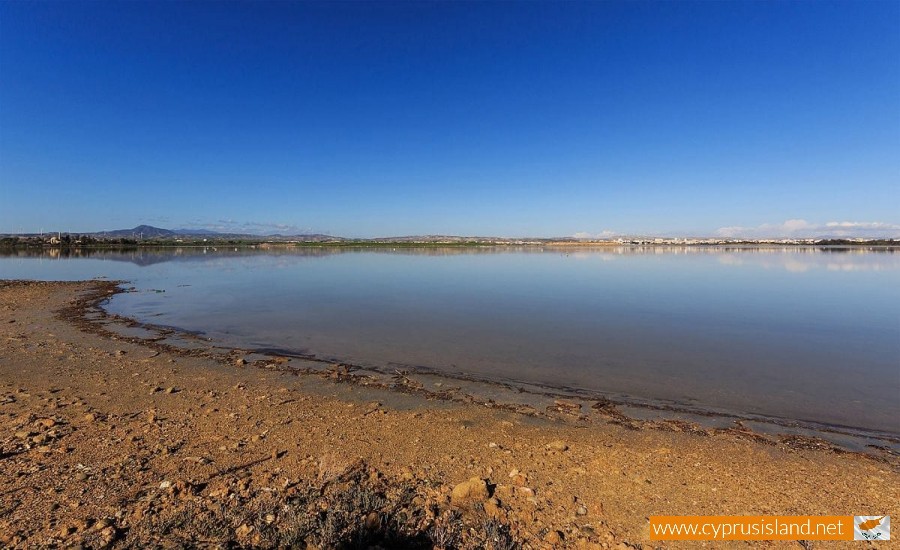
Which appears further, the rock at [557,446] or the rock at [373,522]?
the rock at [557,446]

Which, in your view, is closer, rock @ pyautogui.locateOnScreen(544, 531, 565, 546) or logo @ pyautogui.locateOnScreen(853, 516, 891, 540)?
rock @ pyautogui.locateOnScreen(544, 531, 565, 546)

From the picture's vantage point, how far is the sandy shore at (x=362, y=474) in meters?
3.45

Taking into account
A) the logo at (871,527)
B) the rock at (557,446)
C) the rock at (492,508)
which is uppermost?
the rock at (492,508)

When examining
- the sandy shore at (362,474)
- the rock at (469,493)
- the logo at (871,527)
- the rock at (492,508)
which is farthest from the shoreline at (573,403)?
the rock at (492,508)

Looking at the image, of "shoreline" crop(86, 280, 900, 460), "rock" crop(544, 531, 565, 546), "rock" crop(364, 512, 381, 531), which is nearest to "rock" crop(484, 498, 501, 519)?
"rock" crop(544, 531, 565, 546)

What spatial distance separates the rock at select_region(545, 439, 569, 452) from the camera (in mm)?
5047

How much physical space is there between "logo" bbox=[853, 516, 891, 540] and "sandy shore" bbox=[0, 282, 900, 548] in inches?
5.8

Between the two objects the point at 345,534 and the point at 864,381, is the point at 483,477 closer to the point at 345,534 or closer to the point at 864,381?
the point at 345,534

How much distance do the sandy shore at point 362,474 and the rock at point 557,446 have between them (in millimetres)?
24

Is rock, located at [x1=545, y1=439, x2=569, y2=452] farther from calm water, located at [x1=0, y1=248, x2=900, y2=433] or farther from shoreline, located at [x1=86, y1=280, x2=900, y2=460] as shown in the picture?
calm water, located at [x1=0, y1=248, x2=900, y2=433]

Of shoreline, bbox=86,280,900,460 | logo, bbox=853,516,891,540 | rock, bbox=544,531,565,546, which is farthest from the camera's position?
shoreline, bbox=86,280,900,460

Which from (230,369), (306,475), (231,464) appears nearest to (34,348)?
(230,369)

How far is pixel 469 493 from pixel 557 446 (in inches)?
62.7

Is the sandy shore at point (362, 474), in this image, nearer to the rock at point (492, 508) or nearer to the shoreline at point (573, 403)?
the rock at point (492, 508)
